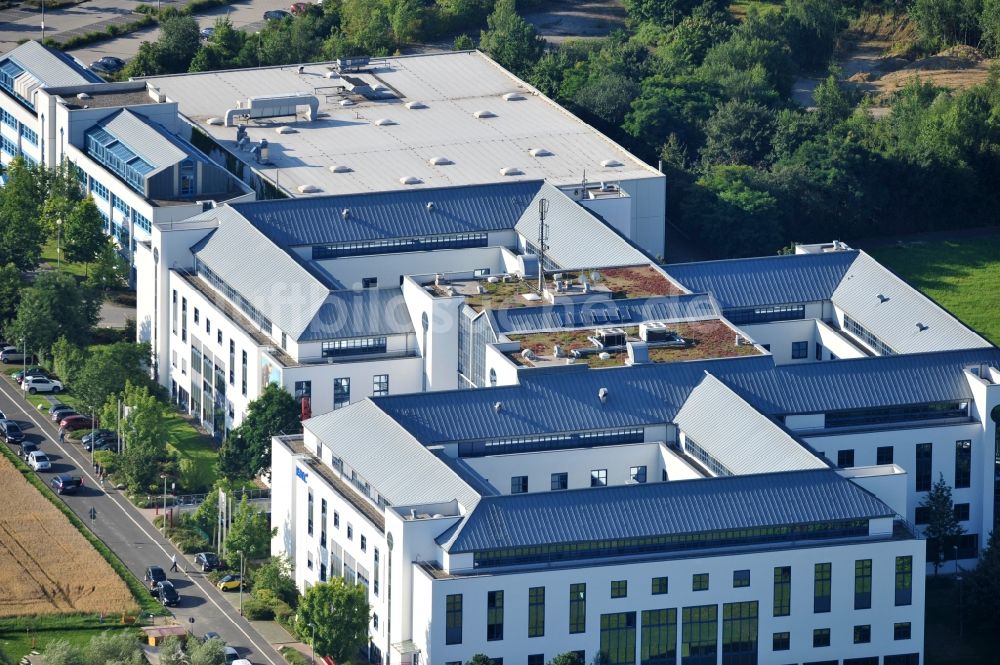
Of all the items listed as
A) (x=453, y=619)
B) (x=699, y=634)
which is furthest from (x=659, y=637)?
(x=453, y=619)

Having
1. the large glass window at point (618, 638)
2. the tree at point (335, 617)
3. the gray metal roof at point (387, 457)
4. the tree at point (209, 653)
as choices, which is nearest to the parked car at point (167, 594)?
the tree at point (209, 653)

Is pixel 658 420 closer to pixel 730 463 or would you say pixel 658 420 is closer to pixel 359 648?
pixel 730 463

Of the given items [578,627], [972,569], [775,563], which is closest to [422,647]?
[578,627]

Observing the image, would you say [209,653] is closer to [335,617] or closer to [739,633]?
[335,617]

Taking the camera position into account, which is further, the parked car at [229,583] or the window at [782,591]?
the parked car at [229,583]

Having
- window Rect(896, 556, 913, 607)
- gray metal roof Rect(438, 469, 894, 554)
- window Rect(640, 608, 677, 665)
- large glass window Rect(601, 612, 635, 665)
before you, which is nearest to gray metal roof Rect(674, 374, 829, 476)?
gray metal roof Rect(438, 469, 894, 554)

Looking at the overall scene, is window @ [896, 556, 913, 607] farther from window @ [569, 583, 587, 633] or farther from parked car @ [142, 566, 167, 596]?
parked car @ [142, 566, 167, 596]

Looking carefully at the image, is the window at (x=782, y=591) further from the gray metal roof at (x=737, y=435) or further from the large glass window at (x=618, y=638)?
the large glass window at (x=618, y=638)
